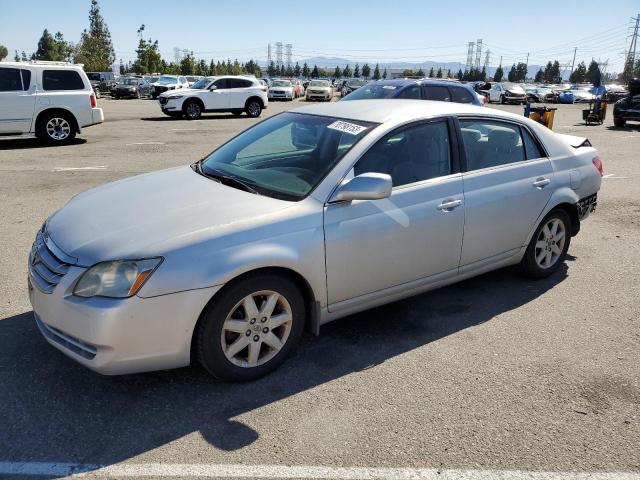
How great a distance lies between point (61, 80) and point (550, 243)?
38.7 ft

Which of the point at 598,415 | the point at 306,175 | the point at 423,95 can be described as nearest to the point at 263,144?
the point at 306,175

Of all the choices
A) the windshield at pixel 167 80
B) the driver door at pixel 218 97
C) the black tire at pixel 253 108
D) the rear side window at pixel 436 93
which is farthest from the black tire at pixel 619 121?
the windshield at pixel 167 80

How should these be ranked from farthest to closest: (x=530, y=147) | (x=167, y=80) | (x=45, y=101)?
(x=167, y=80)
(x=45, y=101)
(x=530, y=147)

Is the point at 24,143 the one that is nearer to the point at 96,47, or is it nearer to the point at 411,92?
the point at 411,92

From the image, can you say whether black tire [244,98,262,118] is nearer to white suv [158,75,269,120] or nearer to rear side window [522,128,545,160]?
white suv [158,75,269,120]

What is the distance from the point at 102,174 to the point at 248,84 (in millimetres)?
13801

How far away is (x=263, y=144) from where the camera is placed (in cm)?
432

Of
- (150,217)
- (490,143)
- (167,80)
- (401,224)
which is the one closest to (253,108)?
(167,80)

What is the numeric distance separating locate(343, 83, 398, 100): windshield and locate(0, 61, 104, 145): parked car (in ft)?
21.1

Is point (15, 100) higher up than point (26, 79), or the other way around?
point (26, 79)

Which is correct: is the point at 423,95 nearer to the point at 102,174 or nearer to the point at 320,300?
the point at 102,174

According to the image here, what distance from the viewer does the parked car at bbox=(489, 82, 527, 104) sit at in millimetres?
37969

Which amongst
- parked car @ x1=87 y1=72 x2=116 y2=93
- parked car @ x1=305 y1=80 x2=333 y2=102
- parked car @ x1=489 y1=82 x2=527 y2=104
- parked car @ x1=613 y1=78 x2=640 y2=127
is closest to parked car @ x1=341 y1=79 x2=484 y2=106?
parked car @ x1=613 y1=78 x2=640 y2=127

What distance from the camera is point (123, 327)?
2797 mm
